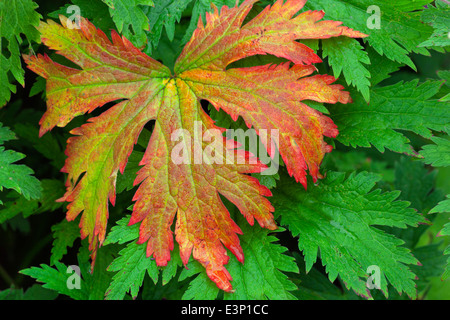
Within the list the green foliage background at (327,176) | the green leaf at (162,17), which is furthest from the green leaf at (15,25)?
the green leaf at (162,17)

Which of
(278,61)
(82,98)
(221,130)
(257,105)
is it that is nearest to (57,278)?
(82,98)

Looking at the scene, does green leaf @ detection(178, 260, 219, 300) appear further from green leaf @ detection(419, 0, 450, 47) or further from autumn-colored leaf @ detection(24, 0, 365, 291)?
green leaf @ detection(419, 0, 450, 47)

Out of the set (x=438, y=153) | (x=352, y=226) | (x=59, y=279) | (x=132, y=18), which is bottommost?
(x=59, y=279)

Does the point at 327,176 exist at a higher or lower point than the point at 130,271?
higher

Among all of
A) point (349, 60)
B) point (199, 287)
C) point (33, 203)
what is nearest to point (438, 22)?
point (349, 60)

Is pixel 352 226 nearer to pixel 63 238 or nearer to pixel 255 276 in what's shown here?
pixel 255 276

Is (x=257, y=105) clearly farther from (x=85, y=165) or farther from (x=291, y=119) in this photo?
(x=85, y=165)

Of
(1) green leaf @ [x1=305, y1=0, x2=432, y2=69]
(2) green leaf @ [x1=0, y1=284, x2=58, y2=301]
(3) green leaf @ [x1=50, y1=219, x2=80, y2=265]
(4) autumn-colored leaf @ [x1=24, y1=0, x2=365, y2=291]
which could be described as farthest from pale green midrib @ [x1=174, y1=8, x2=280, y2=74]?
(2) green leaf @ [x1=0, y1=284, x2=58, y2=301]

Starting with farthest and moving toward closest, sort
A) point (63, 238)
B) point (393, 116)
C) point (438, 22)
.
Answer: point (63, 238) → point (393, 116) → point (438, 22)
